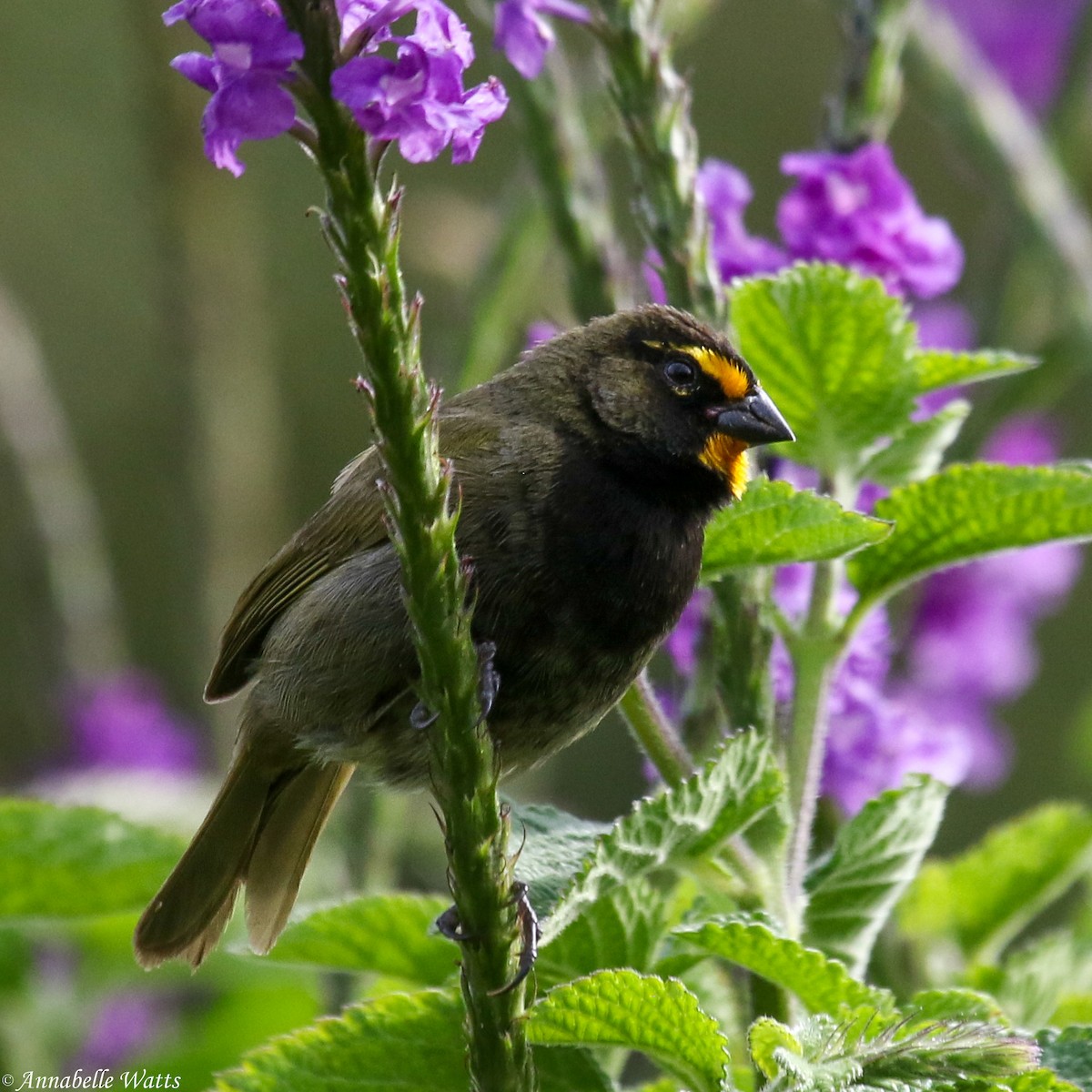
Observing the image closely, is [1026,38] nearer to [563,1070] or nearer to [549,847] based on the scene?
[549,847]

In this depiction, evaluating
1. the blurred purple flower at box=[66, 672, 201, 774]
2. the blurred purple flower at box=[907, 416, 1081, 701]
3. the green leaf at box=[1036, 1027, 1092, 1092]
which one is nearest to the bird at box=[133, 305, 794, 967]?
the green leaf at box=[1036, 1027, 1092, 1092]

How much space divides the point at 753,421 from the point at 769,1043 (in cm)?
100

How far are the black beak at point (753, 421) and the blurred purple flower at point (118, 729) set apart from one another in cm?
244

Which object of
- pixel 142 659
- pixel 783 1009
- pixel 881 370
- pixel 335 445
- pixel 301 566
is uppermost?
pixel 881 370

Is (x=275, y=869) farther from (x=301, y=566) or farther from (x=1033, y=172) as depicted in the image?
(x=1033, y=172)

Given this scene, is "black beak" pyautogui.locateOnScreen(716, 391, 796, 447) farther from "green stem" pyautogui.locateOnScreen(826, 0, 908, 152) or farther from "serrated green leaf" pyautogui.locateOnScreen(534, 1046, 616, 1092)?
"serrated green leaf" pyautogui.locateOnScreen(534, 1046, 616, 1092)

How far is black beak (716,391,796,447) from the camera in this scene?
2.04m

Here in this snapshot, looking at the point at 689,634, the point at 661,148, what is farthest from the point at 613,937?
the point at 661,148

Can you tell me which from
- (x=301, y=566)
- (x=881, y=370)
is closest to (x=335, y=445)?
(x=301, y=566)

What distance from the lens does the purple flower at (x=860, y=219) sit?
81.5 inches

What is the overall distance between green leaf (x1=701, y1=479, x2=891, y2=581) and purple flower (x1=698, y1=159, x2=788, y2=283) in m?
0.67

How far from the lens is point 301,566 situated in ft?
7.85

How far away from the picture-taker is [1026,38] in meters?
4.46

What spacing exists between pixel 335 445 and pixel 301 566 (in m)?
5.93
